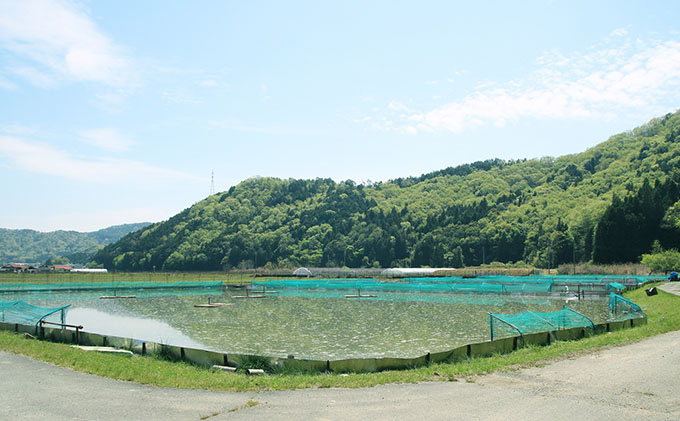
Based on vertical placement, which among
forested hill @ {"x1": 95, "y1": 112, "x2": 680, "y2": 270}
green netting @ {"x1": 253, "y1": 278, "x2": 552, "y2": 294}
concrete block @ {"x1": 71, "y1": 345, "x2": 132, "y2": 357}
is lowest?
green netting @ {"x1": 253, "y1": 278, "x2": 552, "y2": 294}

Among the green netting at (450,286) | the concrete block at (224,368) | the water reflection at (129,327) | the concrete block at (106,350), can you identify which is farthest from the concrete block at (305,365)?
the green netting at (450,286)

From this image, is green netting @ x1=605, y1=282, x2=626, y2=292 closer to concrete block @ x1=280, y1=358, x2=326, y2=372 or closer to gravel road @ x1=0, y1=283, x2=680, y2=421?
gravel road @ x1=0, y1=283, x2=680, y2=421

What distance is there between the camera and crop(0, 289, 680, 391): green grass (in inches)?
458

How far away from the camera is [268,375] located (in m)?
12.8

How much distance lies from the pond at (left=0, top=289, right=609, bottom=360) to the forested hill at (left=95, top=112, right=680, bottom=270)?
157ft

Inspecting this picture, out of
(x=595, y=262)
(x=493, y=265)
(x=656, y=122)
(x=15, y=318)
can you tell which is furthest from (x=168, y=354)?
(x=656, y=122)

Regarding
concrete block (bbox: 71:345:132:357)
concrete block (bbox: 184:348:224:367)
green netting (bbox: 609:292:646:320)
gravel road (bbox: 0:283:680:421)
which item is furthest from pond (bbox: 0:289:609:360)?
gravel road (bbox: 0:283:680:421)

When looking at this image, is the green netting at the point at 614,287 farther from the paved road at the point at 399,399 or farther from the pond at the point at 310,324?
the paved road at the point at 399,399

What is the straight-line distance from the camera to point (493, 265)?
347 ft

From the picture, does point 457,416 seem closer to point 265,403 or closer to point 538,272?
point 265,403

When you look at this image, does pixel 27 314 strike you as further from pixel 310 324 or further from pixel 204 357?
pixel 310 324

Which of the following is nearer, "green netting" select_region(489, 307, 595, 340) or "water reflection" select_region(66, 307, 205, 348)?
"green netting" select_region(489, 307, 595, 340)

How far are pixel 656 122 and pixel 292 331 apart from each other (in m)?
168

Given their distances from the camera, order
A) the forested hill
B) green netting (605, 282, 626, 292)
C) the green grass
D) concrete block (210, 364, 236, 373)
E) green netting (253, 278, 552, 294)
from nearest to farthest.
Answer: the green grass < concrete block (210, 364, 236, 373) < green netting (605, 282, 626, 292) < green netting (253, 278, 552, 294) < the forested hill
